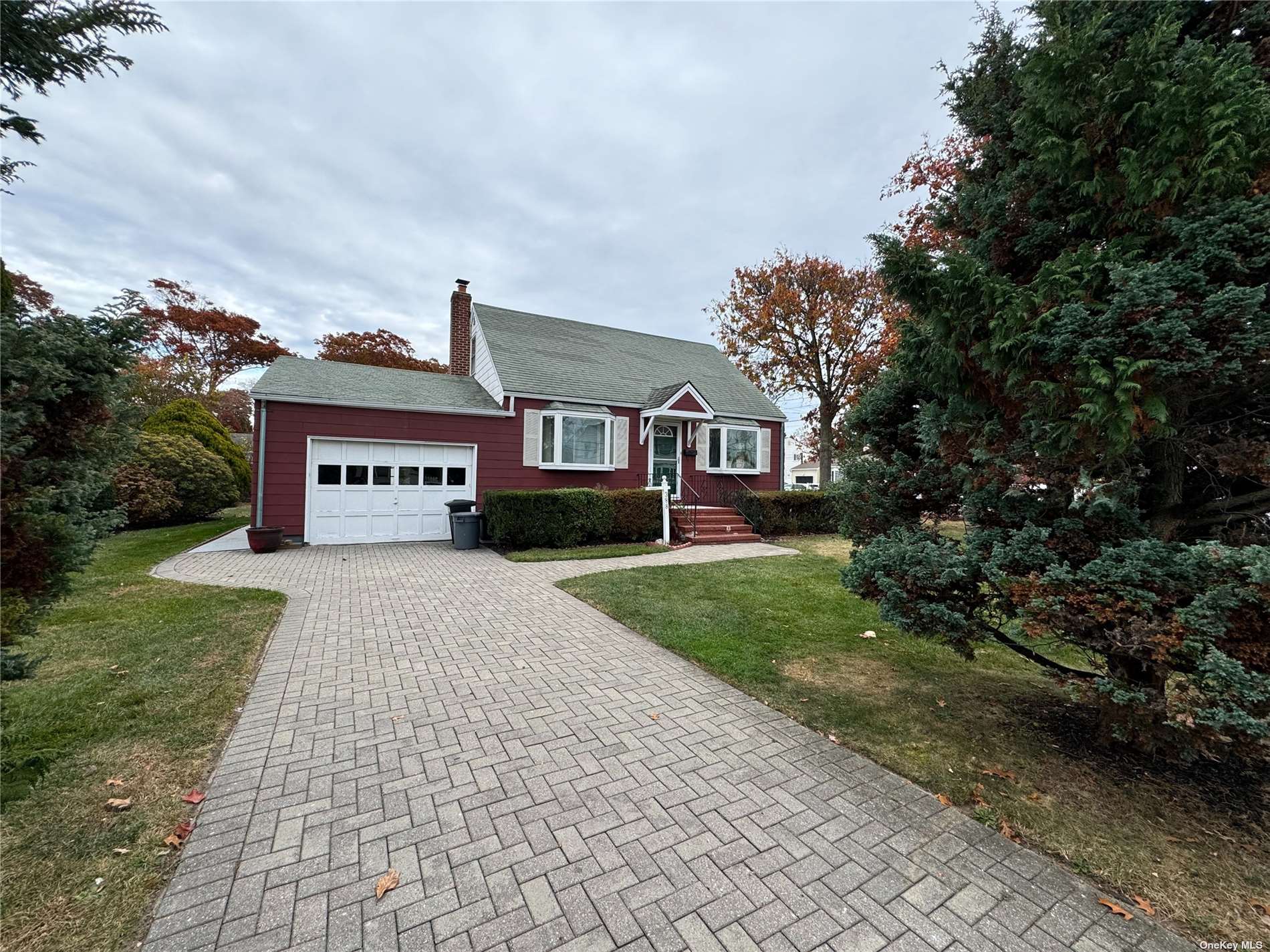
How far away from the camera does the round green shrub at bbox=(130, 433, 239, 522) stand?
13031mm

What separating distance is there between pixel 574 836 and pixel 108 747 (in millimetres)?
2997

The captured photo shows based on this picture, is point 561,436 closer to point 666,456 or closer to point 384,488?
point 666,456

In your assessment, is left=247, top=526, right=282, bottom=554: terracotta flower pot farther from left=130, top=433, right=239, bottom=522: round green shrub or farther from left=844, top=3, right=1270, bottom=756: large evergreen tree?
left=844, top=3, right=1270, bottom=756: large evergreen tree

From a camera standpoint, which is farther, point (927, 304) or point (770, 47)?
point (770, 47)

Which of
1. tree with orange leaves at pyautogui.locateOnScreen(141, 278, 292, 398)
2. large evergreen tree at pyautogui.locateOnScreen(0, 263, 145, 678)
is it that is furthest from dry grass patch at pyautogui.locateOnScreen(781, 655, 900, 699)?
tree with orange leaves at pyautogui.locateOnScreen(141, 278, 292, 398)

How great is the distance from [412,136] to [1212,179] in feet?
37.5

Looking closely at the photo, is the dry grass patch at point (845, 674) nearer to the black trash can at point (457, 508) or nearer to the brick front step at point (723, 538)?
the brick front step at point (723, 538)

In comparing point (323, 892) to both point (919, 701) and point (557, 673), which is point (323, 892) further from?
point (919, 701)

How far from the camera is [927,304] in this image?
2828 millimetres

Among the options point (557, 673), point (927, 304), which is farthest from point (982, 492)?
point (557, 673)

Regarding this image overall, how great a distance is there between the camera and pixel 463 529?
1114 cm

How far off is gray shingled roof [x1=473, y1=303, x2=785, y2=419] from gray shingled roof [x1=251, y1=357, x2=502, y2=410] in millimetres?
1365

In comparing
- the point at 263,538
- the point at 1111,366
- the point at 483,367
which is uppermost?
the point at 483,367

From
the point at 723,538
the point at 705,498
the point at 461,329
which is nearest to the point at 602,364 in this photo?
the point at 461,329
